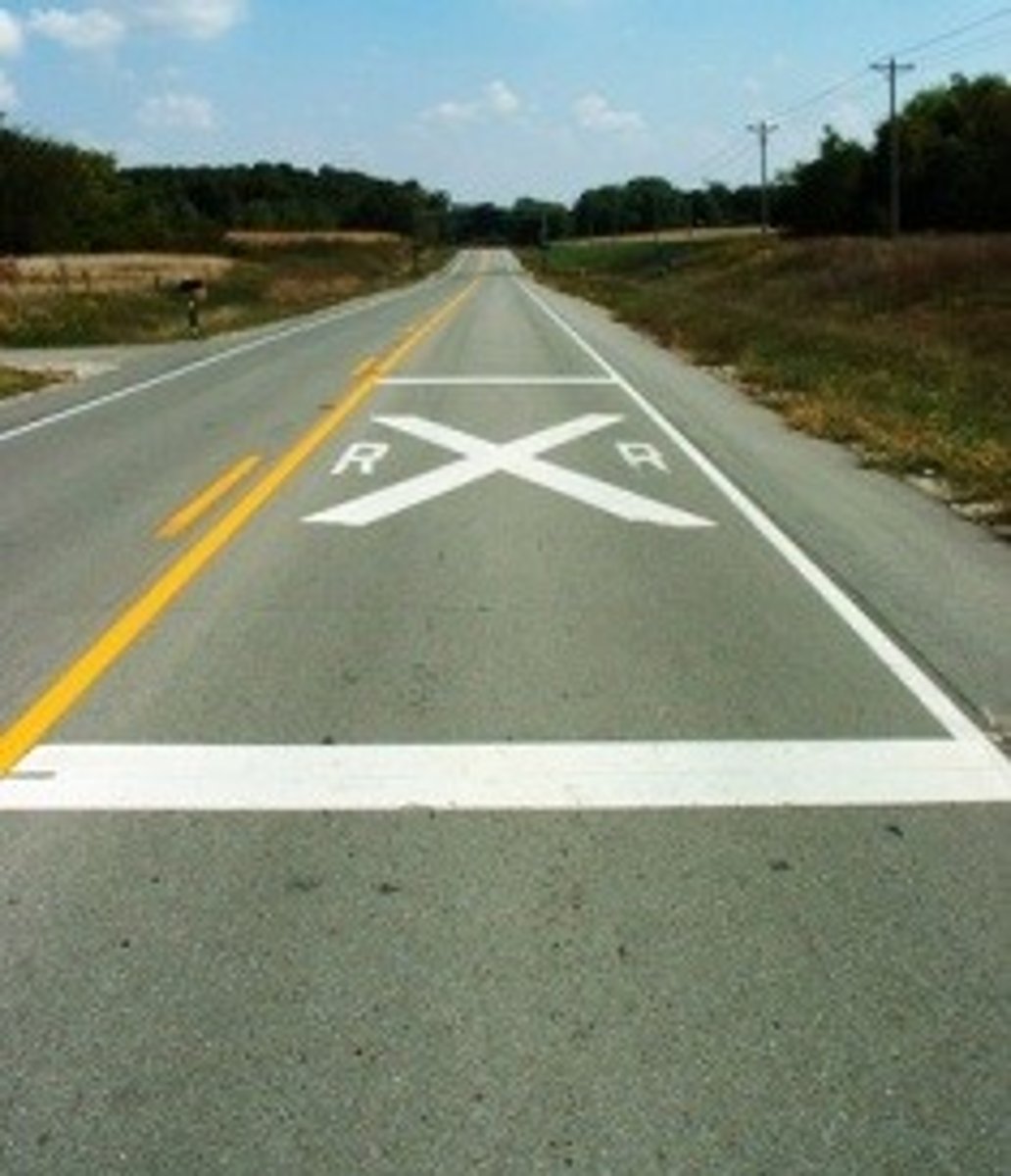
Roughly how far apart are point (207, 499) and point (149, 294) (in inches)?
1805

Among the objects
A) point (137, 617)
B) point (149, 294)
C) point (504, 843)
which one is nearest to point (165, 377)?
point (137, 617)

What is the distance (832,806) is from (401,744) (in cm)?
161

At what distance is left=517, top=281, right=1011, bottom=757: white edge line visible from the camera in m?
6.80

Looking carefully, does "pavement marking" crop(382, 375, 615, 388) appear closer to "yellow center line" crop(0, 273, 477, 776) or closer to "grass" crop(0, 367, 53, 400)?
"grass" crop(0, 367, 53, 400)

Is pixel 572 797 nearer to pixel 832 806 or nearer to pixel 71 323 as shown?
pixel 832 806

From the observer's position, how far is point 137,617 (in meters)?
8.72

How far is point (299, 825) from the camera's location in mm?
5598

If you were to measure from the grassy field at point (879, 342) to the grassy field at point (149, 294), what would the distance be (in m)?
12.1

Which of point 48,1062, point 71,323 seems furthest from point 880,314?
point 48,1062

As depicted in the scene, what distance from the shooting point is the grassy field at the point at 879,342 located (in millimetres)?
16016

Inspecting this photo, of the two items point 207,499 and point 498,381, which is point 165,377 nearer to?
point 498,381

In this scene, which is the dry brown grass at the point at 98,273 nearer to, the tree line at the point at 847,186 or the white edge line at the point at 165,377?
the white edge line at the point at 165,377

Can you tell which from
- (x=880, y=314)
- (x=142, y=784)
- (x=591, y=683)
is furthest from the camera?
(x=880, y=314)

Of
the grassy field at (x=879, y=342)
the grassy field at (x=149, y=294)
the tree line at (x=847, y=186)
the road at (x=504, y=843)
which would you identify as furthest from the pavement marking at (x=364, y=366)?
the tree line at (x=847, y=186)
